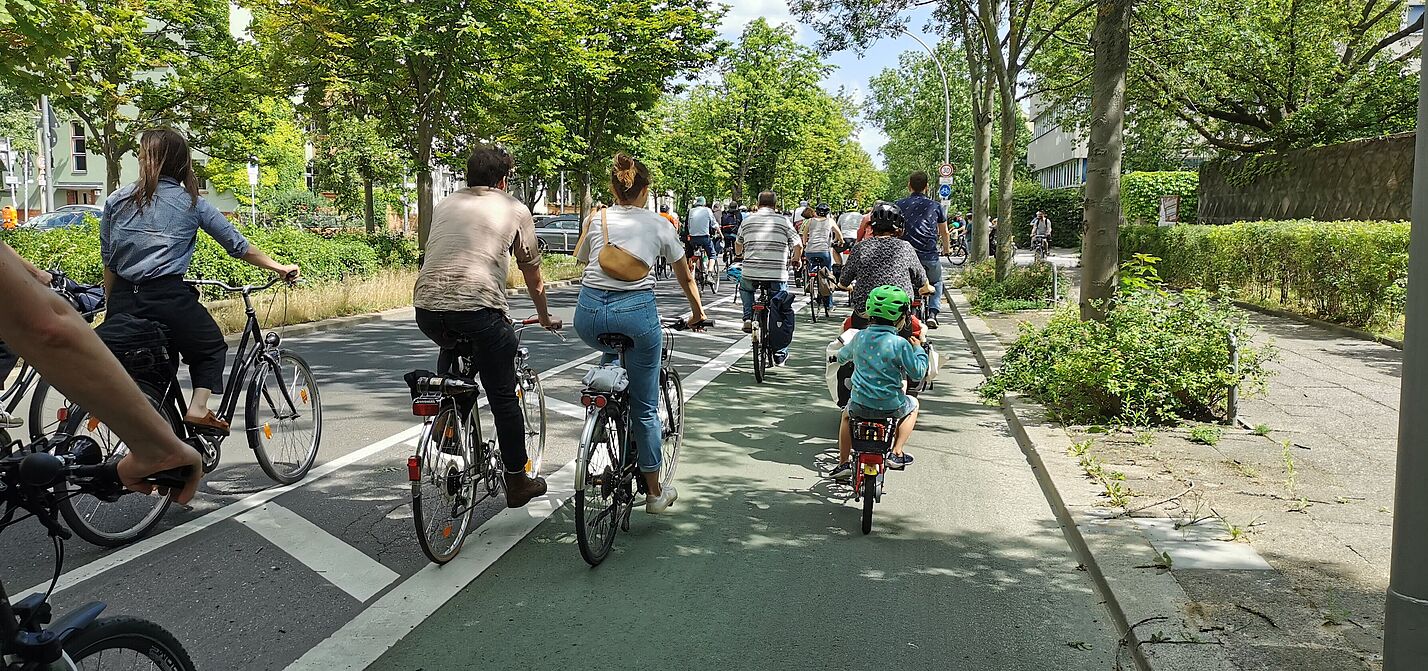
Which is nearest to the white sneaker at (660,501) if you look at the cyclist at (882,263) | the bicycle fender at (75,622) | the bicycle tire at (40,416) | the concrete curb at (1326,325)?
the cyclist at (882,263)

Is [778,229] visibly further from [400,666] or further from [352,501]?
[400,666]

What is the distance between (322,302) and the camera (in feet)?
52.0

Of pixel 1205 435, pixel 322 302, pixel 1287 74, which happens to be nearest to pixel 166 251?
pixel 1205 435

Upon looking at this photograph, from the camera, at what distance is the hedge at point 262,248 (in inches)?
560

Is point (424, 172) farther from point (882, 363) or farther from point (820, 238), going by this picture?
point (882, 363)

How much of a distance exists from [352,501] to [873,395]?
112 inches

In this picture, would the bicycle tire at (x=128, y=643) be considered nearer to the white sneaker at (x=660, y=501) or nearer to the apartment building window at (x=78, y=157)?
the white sneaker at (x=660, y=501)

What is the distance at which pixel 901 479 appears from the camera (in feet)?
22.7

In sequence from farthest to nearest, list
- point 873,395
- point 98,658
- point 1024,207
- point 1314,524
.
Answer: point 1024,207 < point 873,395 < point 1314,524 < point 98,658

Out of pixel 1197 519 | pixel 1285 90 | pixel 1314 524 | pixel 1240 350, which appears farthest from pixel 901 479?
pixel 1285 90

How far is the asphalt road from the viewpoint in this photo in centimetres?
408

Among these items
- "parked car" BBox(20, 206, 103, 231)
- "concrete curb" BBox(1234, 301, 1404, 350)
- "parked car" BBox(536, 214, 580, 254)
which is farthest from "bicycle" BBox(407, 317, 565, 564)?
"parked car" BBox(20, 206, 103, 231)

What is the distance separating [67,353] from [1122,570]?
4.23m

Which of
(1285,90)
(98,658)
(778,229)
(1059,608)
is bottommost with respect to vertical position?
(1059,608)
